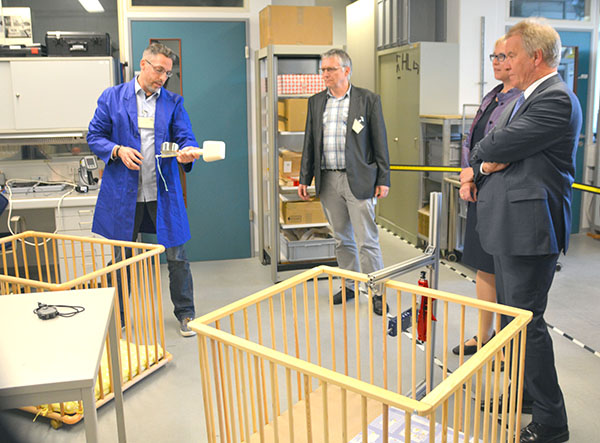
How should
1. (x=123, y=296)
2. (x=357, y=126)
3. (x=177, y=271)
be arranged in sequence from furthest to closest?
(x=357, y=126) → (x=177, y=271) → (x=123, y=296)

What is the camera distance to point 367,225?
149 inches

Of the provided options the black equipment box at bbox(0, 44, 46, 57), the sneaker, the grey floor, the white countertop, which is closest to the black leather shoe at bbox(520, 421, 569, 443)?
the grey floor

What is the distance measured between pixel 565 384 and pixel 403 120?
342 cm

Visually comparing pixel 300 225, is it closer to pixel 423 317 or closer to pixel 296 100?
pixel 296 100

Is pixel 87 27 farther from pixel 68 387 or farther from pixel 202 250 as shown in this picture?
pixel 68 387

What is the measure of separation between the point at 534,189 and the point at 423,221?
3.32 metres

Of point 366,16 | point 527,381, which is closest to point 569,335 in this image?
point 527,381

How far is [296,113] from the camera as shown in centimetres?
448

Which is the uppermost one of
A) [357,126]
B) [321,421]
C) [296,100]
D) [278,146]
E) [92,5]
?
[92,5]

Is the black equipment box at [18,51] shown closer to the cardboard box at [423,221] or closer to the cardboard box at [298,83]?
the cardboard box at [298,83]

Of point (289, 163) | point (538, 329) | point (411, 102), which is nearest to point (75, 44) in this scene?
point (289, 163)

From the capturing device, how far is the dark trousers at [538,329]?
232 centimetres

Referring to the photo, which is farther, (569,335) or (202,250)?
(202,250)

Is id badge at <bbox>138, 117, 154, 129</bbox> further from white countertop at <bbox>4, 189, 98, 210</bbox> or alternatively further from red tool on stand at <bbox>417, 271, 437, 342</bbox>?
red tool on stand at <bbox>417, 271, 437, 342</bbox>
